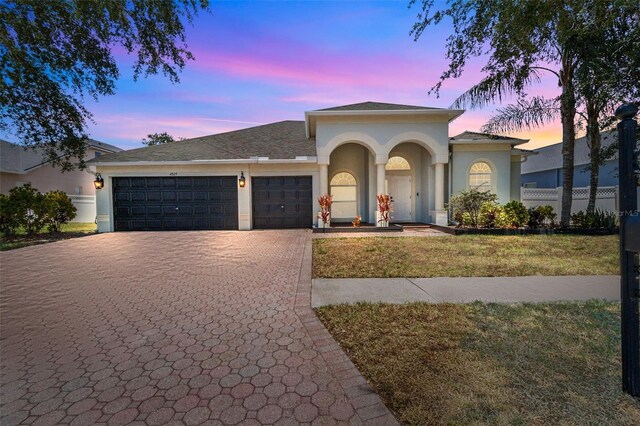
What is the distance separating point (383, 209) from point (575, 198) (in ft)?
37.1

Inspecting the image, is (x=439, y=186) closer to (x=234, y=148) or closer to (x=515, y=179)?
(x=515, y=179)

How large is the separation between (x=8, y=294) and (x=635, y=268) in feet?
28.2

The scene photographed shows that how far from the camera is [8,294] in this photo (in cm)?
527

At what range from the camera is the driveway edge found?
86.7 inches

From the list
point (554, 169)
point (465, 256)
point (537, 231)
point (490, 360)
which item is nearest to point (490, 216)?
point (537, 231)

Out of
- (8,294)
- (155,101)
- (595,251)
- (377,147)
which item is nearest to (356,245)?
(377,147)

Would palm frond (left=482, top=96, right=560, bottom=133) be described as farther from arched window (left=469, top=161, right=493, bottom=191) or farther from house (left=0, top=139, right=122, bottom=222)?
house (left=0, top=139, right=122, bottom=222)

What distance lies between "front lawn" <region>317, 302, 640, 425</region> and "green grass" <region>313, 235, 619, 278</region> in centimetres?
202

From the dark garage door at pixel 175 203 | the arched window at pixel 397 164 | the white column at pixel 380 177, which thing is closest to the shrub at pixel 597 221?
the arched window at pixel 397 164

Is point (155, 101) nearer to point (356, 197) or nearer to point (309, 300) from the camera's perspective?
point (356, 197)

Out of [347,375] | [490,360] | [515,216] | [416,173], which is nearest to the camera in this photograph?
[347,375]

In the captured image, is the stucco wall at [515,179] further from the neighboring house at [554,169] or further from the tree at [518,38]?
the neighboring house at [554,169]

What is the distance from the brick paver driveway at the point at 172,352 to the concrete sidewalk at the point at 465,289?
594 millimetres

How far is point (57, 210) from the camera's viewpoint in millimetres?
13406
